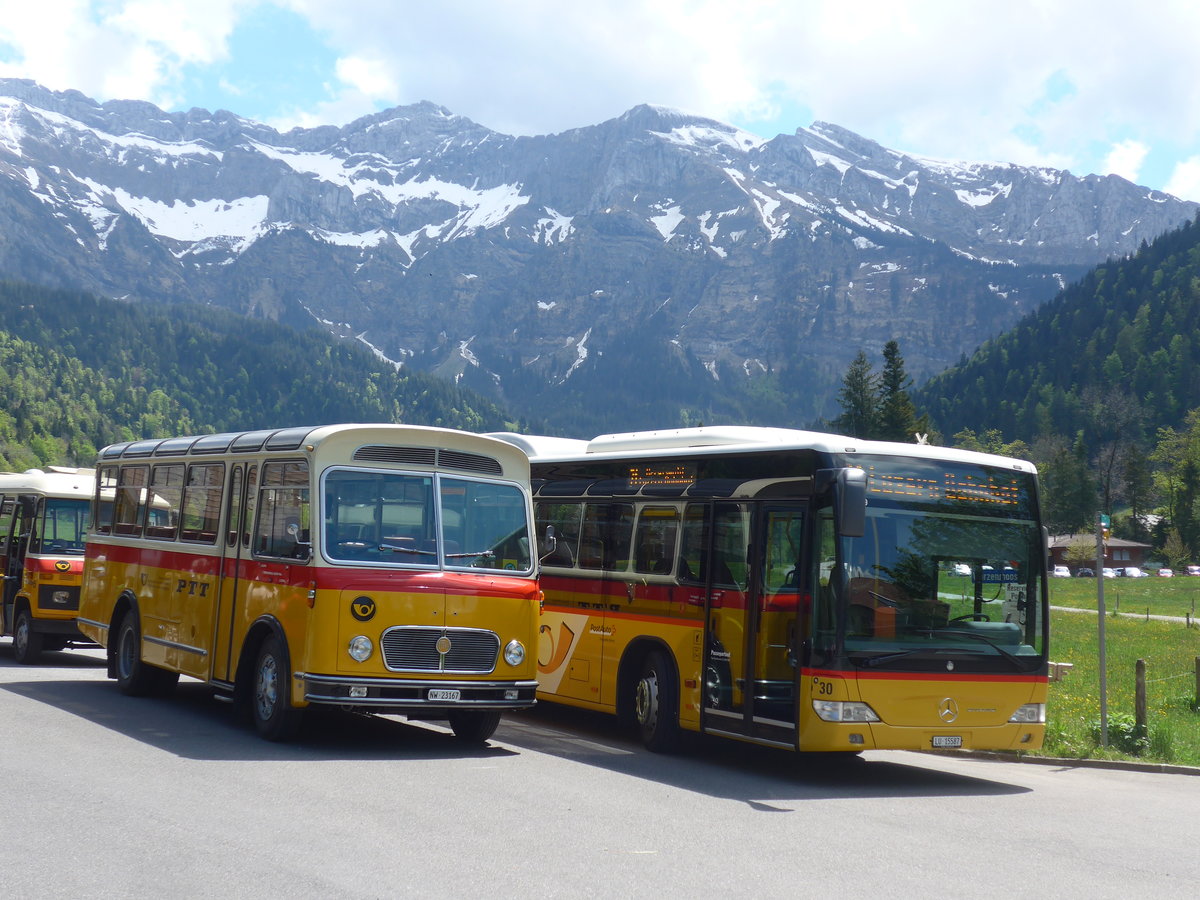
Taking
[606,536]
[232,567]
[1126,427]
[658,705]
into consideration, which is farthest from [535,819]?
[1126,427]

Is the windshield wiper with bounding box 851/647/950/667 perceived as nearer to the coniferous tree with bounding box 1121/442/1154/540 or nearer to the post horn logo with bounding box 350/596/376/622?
the post horn logo with bounding box 350/596/376/622

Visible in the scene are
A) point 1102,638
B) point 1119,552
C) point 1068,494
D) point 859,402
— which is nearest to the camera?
point 1102,638

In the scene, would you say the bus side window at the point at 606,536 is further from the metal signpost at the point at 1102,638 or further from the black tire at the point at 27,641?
the black tire at the point at 27,641

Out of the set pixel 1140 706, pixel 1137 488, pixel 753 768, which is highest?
pixel 1137 488

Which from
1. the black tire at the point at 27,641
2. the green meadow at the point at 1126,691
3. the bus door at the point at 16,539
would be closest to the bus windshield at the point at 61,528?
the bus door at the point at 16,539

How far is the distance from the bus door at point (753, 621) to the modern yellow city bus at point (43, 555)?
40.5 ft

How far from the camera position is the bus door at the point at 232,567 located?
558 inches

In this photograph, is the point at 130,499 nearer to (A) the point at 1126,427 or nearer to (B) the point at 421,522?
(B) the point at 421,522

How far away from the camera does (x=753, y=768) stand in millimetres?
13539

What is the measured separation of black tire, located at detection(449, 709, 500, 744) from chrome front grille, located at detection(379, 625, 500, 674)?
761 mm

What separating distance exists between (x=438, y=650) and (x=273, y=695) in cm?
175

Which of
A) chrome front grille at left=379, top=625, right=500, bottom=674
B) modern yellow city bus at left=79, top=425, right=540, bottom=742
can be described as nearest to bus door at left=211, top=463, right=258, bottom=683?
modern yellow city bus at left=79, top=425, right=540, bottom=742

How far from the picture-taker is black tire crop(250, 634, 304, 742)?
12805 millimetres

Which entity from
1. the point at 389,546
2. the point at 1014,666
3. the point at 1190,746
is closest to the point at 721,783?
the point at 1014,666
